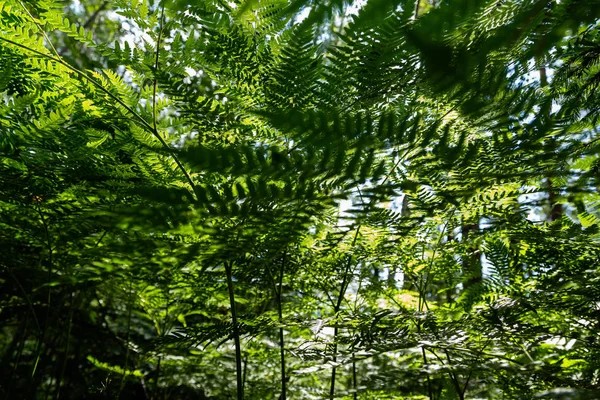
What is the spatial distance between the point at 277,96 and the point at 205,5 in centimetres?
29

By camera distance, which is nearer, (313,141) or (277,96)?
(313,141)

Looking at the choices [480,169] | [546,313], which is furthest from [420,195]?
[546,313]

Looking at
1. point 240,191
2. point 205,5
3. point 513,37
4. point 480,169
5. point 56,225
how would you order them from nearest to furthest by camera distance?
1. point 513,37
2. point 240,191
3. point 480,169
4. point 205,5
5. point 56,225

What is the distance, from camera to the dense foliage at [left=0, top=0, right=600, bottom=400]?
0.64 m

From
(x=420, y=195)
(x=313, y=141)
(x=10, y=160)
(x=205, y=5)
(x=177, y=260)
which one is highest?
(x=205, y=5)

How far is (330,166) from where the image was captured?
657 mm

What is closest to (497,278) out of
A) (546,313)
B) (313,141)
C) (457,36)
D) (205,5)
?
(546,313)

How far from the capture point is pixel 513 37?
1.71 ft

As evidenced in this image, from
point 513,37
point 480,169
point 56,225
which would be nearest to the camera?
point 513,37

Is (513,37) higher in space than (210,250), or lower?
higher

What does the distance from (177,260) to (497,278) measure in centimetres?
121

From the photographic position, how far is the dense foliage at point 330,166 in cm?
64

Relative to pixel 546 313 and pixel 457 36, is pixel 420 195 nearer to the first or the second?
pixel 457 36

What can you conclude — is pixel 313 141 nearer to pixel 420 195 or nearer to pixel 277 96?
pixel 277 96
